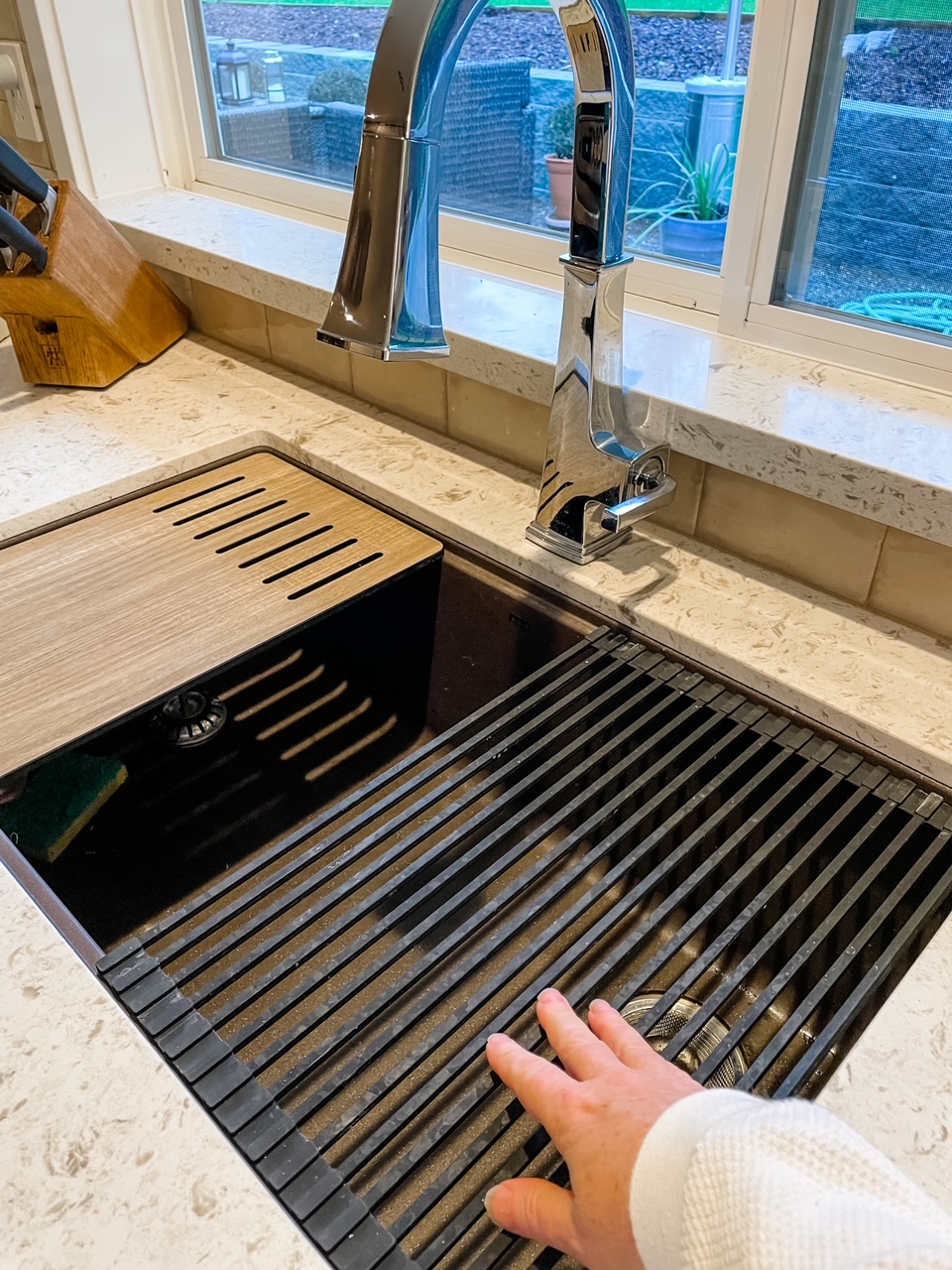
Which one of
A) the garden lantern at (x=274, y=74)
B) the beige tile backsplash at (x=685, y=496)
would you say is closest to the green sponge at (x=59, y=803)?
the beige tile backsplash at (x=685, y=496)

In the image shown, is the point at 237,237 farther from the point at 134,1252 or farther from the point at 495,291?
the point at 134,1252

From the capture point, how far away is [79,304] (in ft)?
3.76

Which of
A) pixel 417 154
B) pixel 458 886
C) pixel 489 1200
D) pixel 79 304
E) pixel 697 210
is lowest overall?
pixel 458 886

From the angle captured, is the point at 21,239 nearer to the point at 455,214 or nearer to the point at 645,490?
the point at 455,214

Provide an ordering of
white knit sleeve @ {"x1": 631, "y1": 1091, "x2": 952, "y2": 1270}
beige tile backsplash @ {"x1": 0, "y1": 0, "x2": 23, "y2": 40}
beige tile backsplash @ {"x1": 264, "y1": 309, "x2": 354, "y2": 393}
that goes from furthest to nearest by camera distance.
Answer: beige tile backsplash @ {"x1": 0, "y1": 0, "x2": 23, "y2": 40} < beige tile backsplash @ {"x1": 264, "y1": 309, "x2": 354, "y2": 393} < white knit sleeve @ {"x1": 631, "y1": 1091, "x2": 952, "y2": 1270}

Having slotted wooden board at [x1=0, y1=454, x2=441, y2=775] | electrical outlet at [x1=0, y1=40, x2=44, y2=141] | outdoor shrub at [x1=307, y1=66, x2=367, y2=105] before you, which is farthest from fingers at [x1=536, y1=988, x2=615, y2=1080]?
electrical outlet at [x1=0, y1=40, x2=44, y2=141]

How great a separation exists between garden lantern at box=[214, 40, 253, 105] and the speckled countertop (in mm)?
395

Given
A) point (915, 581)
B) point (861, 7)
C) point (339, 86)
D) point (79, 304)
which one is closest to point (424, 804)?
point (915, 581)

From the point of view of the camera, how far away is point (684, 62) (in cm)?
95

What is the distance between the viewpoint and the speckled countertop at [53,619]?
447 mm

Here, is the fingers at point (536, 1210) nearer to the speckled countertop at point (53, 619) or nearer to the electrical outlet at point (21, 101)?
the speckled countertop at point (53, 619)

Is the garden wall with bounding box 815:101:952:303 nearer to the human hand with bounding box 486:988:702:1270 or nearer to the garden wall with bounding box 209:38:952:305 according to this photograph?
the garden wall with bounding box 209:38:952:305

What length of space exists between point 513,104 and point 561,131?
0.08 meters

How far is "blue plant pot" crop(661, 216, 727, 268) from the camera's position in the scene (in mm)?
975
